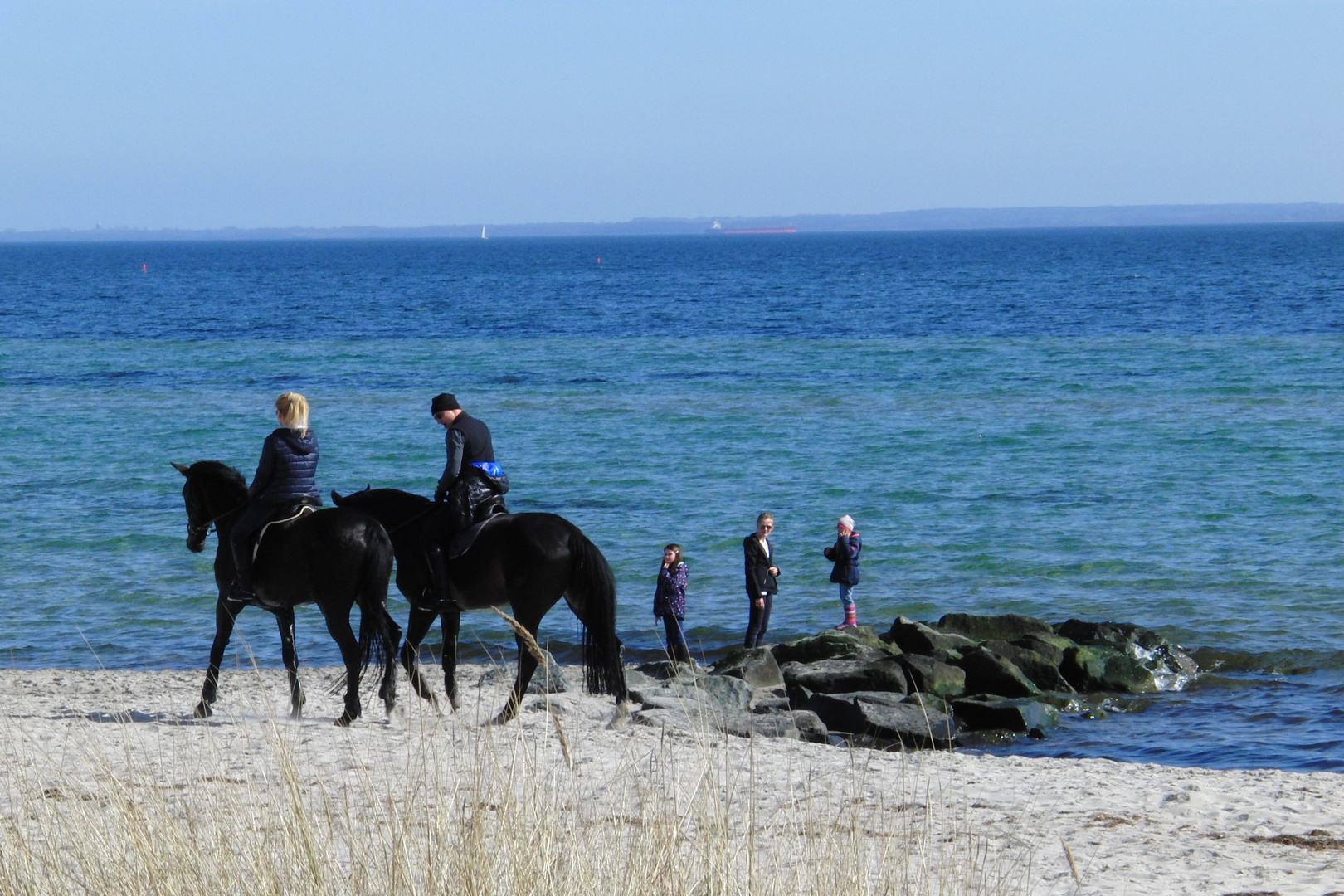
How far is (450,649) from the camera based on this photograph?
1224cm

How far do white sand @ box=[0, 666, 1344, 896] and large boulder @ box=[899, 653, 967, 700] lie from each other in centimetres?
235

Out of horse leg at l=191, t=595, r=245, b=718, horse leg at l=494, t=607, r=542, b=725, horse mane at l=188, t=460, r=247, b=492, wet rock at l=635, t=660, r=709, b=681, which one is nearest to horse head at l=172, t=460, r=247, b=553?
horse mane at l=188, t=460, r=247, b=492

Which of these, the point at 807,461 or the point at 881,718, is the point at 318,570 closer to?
the point at 881,718

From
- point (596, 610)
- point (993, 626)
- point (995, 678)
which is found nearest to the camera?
point (596, 610)

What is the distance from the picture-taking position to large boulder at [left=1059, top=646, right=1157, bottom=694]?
14.9 m

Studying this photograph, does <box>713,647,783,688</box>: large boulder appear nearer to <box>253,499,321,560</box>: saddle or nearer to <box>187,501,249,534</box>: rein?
<box>253,499,321,560</box>: saddle

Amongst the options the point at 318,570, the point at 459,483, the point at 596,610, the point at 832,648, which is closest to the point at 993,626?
the point at 832,648

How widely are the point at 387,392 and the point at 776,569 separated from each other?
3034cm

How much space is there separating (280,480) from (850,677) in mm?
6384

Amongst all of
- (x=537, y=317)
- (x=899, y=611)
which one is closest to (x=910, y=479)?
(x=899, y=611)

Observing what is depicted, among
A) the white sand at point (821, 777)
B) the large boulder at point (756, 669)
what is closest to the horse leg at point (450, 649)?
the white sand at point (821, 777)

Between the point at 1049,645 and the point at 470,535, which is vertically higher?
the point at 470,535

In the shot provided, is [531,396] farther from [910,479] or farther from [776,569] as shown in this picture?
[776,569]

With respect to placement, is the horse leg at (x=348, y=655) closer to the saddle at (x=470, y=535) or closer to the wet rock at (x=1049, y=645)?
the saddle at (x=470, y=535)
